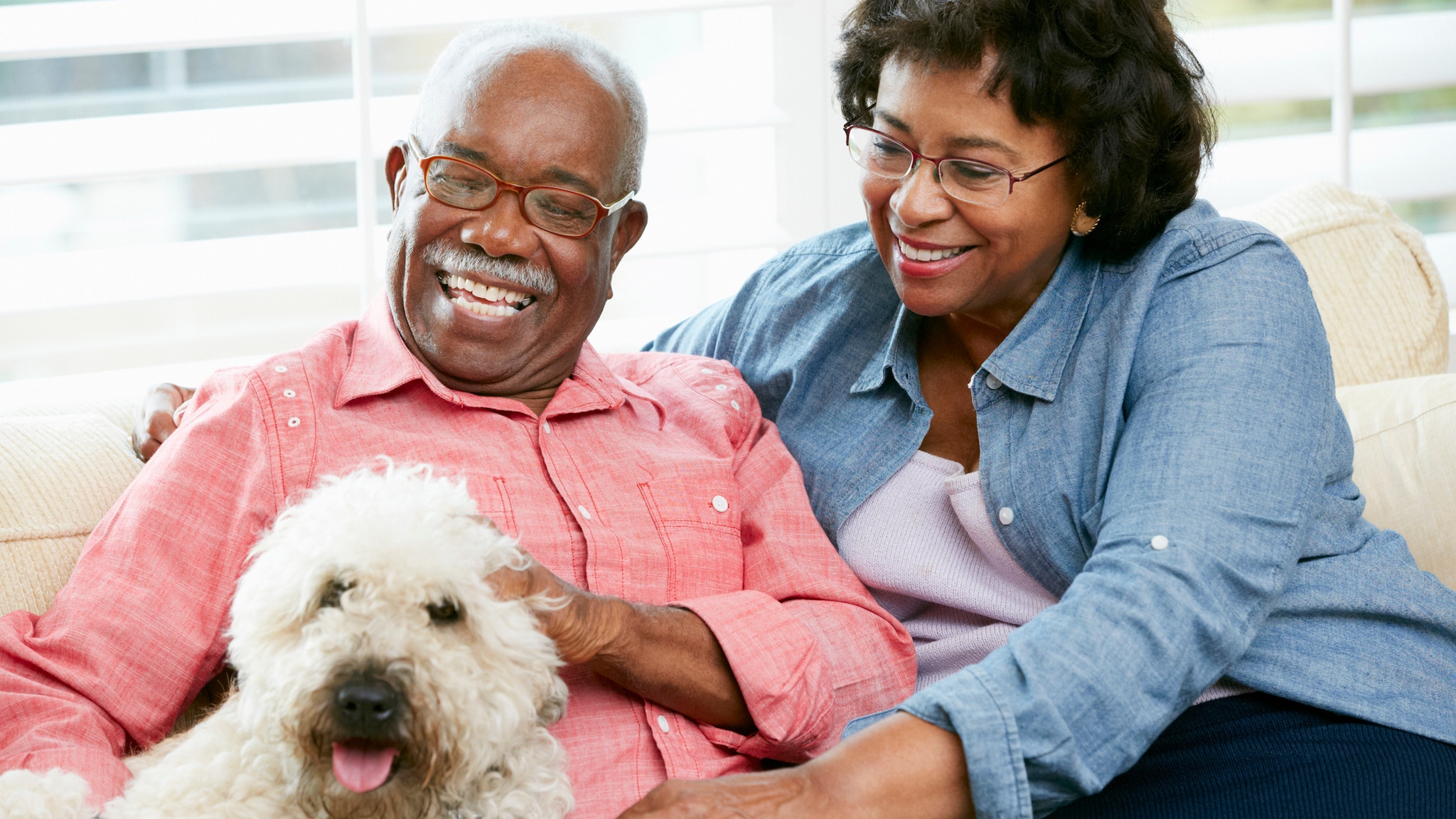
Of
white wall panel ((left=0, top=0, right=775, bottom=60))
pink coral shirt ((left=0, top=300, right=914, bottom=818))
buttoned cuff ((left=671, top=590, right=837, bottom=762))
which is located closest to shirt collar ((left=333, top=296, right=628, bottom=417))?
pink coral shirt ((left=0, top=300, right=914, bottom=818))

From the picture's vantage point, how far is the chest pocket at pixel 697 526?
5.32ft

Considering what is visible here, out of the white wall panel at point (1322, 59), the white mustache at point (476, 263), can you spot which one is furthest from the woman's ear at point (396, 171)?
the white wall panel at point (1322, 59)

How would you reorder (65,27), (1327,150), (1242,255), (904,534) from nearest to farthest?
(1242,255) → (904,534) → (65,27) → (1327,150)

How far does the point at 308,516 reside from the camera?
119 cm

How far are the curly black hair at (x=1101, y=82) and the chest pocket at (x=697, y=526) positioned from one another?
63cm

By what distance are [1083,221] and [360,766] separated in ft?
3.89

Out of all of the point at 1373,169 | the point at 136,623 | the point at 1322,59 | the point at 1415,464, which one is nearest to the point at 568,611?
the point at 136,623

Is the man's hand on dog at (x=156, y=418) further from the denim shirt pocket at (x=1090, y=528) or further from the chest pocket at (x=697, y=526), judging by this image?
the denim shirt pocket at (x=1090, y=528)

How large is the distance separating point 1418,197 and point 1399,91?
27cm

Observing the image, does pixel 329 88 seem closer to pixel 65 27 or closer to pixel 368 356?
pixel 65 27

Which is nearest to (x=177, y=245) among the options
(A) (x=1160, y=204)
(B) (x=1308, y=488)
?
(A) (x=1160, y=204)

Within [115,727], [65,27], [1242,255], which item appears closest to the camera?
[115,727]

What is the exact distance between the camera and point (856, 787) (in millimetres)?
1243

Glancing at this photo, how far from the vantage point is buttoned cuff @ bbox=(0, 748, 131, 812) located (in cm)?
121
